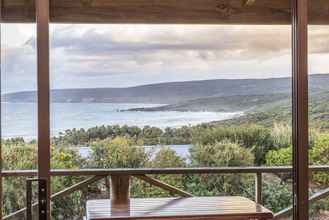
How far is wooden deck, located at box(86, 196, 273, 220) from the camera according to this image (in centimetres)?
267

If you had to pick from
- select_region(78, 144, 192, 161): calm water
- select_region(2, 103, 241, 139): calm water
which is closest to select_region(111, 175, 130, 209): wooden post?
select_region(78, 144, 192, 161): calm water

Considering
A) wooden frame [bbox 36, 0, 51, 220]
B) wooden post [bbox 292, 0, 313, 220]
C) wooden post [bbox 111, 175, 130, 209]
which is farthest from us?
wooden post [bbox 111, 175, 130, 209]

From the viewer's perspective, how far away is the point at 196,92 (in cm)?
266

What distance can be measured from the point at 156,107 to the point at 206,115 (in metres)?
0.32

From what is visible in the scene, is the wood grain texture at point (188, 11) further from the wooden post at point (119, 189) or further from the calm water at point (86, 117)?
the wooden post at point (119, 189)

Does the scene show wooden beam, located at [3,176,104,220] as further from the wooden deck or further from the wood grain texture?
the wood grain texture

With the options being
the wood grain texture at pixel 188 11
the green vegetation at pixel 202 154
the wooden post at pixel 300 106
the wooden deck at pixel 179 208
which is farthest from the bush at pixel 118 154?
the wooden post at pixel 300 106

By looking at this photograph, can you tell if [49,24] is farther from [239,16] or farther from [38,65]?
[239,16]

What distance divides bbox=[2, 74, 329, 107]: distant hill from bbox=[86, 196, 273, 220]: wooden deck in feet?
1.99

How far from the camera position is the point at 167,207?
272cm

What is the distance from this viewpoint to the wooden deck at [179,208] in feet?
8.77

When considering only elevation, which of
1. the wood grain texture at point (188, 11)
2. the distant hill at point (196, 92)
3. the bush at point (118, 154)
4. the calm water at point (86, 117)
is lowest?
the bush at point (118, 154)

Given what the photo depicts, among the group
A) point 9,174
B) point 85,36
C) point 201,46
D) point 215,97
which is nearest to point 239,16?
point 201,46

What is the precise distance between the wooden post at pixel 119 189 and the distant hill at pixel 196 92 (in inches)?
19.0
